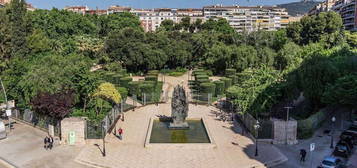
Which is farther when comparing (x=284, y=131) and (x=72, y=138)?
(x=284, y=131)

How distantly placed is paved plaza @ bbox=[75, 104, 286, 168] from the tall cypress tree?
101 feet

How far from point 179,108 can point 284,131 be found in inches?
405

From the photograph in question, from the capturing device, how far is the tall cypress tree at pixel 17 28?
50219mm

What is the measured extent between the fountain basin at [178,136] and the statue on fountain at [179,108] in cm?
61

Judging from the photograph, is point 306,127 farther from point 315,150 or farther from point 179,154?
point 179,154

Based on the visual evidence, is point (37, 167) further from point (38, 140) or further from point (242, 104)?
point (242, 104)

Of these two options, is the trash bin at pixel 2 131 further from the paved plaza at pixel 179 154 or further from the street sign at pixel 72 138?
the paved plaza at pixel 179 154

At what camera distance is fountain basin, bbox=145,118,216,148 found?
25.8 metres

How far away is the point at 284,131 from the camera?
26.9 m

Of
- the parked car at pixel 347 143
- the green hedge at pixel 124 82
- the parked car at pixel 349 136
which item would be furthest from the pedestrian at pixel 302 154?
the green hedge at pixel 124 82

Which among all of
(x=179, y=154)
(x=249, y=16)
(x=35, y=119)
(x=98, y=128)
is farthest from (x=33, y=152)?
(x=249, y=16)

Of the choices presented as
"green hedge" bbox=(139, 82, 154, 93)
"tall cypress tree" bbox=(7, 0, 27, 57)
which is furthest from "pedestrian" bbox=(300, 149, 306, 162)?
"tall cypress tree" bbox=(7, 0, 27, 57)

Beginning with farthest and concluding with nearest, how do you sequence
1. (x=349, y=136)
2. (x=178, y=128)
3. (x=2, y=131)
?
(x=178, y=128) < (x=2, y=131) < (x=349, y=136)

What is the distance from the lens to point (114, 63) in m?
62.5
